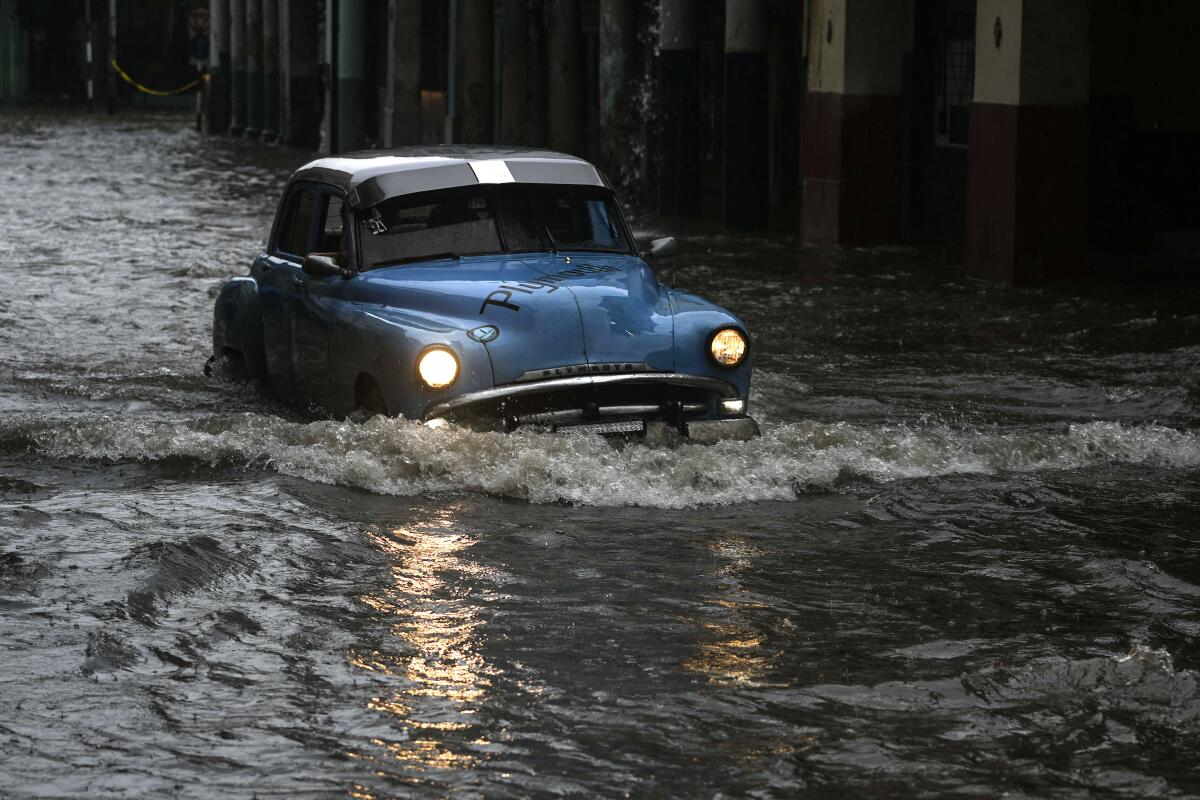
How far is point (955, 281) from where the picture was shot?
1728cm

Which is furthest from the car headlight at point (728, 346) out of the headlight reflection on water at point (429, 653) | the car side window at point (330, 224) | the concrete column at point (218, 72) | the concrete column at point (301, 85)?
the concrete column at point (218, 72)

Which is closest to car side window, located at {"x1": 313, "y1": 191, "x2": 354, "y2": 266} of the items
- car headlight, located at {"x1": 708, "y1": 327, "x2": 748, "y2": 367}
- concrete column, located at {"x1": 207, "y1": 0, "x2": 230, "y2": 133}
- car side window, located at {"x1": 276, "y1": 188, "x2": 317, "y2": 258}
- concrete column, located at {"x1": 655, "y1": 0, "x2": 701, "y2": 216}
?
car side window, located at {"x1": 276, "y1": 188, "x2": 317, "y2": 258}

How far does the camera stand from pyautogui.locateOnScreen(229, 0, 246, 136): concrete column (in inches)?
2004

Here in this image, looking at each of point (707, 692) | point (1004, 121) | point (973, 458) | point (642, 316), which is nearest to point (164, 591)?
point (707, 692)

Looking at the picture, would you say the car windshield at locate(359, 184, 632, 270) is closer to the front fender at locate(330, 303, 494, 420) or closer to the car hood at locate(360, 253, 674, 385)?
the car hood at locate(360, 253, 674, 385)

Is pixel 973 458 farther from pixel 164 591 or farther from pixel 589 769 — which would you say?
pixel 589 769

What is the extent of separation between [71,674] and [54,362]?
7408 millimetres

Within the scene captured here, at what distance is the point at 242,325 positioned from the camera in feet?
35.2

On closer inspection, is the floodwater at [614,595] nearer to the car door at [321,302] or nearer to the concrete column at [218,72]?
the car door at [321,302]

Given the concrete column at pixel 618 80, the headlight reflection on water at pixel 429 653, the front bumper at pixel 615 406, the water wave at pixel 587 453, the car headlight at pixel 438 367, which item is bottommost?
the headlight reflection on water at pixel 429 653

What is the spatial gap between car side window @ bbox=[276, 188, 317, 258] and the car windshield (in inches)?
30.0

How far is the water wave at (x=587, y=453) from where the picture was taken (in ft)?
27.1

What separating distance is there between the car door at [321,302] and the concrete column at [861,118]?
419 inches

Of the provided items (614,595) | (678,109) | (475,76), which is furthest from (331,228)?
(475,76)
